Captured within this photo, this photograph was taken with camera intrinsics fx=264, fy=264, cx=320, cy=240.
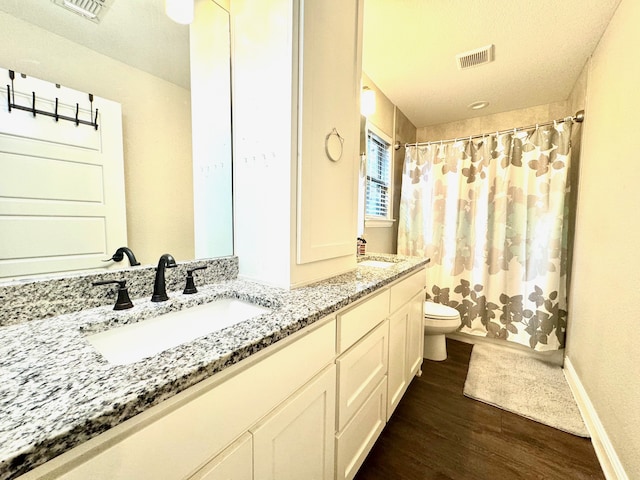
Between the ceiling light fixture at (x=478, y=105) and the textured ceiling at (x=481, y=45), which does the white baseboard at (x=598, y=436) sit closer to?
the textured ceiling at (x=481, y=45)

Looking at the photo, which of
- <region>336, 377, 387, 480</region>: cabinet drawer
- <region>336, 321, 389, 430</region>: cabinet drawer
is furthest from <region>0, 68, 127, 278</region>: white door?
<region>336, 377, 387, 480</region>: cabinet drawer

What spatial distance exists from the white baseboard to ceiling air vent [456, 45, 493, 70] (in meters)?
2.26

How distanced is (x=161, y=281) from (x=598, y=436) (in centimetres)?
221

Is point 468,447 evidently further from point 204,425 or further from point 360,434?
point 204,425

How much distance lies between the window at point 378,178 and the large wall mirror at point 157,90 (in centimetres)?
137

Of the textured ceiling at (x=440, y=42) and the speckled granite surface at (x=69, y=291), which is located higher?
the textured ceiling at (x=440, y=42)

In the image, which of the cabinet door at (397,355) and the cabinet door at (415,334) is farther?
the cabinet door at (415,334)

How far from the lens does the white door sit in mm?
719

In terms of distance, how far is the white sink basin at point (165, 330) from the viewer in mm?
737

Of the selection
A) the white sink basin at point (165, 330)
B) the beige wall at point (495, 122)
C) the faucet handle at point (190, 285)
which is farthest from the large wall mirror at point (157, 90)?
the beige wall at point (495, 122)

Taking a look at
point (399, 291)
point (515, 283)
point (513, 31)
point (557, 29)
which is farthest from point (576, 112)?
point (399, 291)

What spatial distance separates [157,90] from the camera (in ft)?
3.30

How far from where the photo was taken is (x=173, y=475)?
1.57ft

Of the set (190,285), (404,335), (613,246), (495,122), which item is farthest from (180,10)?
(495,122)
